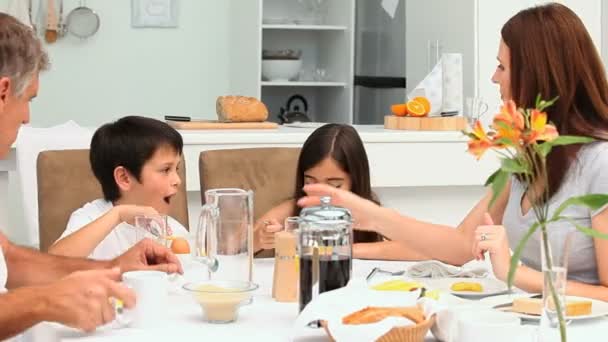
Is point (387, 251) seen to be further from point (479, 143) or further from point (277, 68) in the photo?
point (277, 68)

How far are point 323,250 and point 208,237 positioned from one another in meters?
0.26

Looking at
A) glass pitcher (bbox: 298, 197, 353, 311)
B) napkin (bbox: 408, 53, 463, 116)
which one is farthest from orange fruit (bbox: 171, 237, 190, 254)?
napkin (bbox: 408, 53, 463, 116)

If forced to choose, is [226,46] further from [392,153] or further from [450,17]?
[392,153]

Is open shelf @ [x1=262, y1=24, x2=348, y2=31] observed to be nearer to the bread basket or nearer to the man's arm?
the man's arm

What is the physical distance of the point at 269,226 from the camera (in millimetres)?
A: 2291

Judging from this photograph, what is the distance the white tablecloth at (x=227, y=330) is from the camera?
1.60m

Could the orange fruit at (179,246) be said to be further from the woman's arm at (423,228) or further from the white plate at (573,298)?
the white plate at (573,298)

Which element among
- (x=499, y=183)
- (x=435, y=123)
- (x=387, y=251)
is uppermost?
(x=499, y=183)

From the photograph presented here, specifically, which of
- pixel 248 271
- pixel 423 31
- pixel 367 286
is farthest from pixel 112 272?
pixel 423 31

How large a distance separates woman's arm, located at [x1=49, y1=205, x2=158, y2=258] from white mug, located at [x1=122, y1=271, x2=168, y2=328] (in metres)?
0.50

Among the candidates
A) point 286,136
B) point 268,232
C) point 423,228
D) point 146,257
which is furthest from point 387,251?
point 286,136

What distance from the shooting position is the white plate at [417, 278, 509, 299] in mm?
1887

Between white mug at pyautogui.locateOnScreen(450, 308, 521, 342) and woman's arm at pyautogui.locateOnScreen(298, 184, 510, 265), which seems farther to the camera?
woman's arm at pyautogui.locateOnScreen(298, 184, 510, 265)

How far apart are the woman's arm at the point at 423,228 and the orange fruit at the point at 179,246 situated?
0.32 meters
